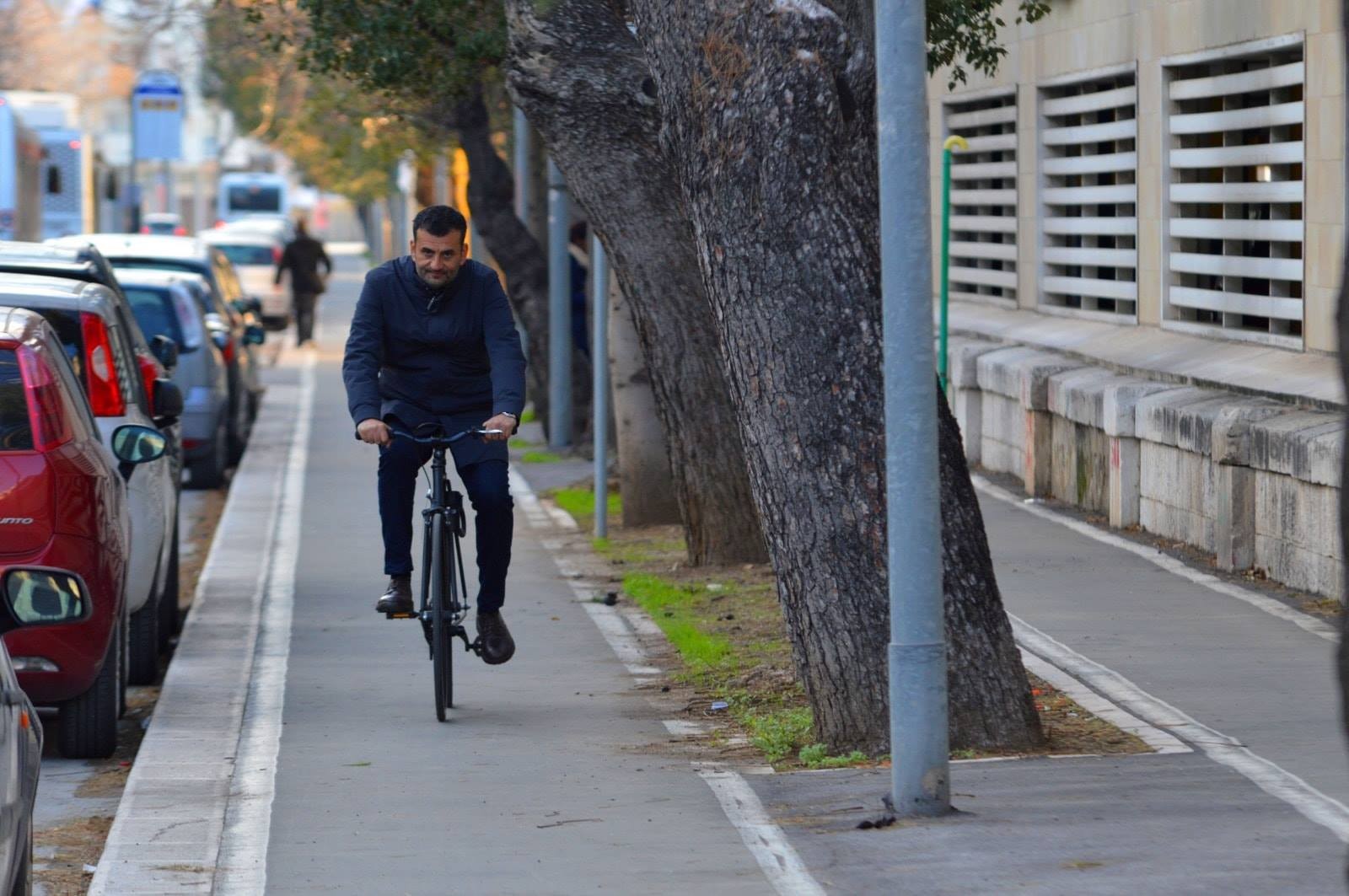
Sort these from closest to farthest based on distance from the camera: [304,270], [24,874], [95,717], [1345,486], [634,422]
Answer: [1345,486] → [24,874] → [95,717] → [634,422] → [304,270]

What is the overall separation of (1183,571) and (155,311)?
8777mm

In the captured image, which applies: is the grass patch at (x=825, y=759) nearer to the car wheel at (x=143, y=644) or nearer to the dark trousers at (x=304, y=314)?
the car wheel at (x=143, y=644)

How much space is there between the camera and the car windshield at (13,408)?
7.74 m

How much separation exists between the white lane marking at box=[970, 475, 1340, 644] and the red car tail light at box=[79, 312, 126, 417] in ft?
16.5

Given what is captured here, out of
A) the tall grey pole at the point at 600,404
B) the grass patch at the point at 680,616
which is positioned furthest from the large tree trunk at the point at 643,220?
the tall grey pole at the point at 600,404

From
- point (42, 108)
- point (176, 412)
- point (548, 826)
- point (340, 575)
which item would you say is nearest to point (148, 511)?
point (176, 412)

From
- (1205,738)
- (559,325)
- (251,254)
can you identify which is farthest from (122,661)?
(251,254)

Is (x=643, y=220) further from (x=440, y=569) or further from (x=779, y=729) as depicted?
(x=779, y=729)

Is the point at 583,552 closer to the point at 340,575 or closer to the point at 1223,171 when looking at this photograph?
the point at 340,575

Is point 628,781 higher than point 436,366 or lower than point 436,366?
lower

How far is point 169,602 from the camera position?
1114cm

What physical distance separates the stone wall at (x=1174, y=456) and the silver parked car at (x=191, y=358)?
5605mm

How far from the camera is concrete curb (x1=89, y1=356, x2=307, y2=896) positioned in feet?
20.7

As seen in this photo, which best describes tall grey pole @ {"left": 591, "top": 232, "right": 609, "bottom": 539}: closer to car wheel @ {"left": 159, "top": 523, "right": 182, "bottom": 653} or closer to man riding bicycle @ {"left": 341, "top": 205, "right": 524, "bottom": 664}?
car wheel @ {"left": 159, "top": 523, "right": 182, "bottom": 653}
